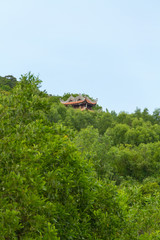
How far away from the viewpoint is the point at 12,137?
8.05 metres

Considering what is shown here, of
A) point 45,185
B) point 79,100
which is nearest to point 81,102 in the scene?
point 79,100

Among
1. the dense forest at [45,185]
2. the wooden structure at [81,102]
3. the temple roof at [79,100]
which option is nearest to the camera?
the dense forest at [45,185]

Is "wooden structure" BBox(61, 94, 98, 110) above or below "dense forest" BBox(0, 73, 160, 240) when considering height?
above

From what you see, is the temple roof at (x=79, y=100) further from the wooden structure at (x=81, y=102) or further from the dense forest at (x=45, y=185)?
the dense forest at (x=45, y=185)

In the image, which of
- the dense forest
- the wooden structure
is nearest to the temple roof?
the wooden structure

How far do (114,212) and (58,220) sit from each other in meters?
2.62

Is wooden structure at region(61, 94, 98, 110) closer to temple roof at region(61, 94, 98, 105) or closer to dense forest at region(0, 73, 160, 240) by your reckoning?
temple roof at region(61, 94, 98, 105)

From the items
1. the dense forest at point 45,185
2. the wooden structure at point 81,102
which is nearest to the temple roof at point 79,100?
the wooden structure at point 81,102

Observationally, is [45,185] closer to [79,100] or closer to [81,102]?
[81,102]

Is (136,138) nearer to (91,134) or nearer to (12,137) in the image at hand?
(91,134)

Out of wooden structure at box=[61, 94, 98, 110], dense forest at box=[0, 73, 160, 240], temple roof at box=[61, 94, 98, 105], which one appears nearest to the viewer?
dense forest at box=[0, 73, 160, 240]

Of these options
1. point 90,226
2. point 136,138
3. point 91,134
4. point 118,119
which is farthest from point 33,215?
point 118,119

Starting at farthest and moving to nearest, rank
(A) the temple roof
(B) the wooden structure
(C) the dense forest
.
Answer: (B) the wooden structure
(A) the temple roof
(C) the dense forest

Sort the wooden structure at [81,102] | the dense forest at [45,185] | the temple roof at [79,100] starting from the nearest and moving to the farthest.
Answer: the dense forest at [45,185] < the temple roof at [79,100] < the wooden structure at [81,102]
